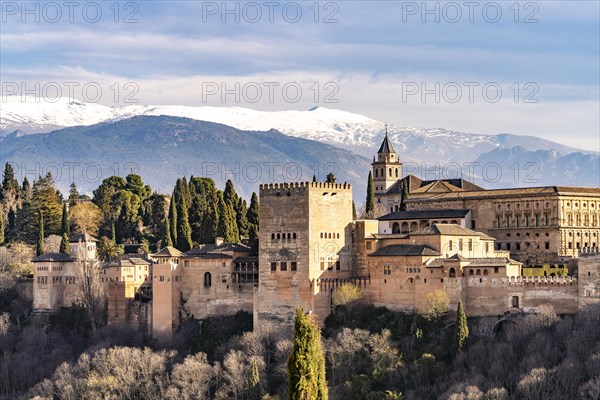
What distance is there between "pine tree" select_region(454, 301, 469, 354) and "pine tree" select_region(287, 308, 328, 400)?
10588 mm

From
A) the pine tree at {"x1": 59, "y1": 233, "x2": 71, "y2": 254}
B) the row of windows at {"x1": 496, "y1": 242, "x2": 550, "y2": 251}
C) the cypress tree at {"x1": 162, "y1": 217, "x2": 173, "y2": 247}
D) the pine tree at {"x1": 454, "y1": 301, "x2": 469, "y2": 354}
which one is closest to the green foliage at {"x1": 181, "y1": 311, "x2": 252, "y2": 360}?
the pine tree at {"x1": 454, "y1": 301, "x2": 469, "y2": 354}

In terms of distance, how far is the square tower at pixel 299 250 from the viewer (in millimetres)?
66812

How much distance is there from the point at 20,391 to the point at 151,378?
8.83 m

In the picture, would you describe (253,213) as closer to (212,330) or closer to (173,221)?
(173,221)

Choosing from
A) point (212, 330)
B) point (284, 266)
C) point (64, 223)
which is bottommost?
point (212, 330)

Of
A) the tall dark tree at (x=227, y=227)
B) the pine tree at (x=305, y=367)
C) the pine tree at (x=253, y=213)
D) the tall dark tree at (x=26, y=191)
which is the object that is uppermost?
the tall dark tree at (x=26, y=191)

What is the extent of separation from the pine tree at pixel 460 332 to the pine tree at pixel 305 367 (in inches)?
417

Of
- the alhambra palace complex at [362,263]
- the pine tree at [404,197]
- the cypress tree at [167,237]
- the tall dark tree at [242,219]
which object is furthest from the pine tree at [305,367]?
the cypress tree at [167,237]

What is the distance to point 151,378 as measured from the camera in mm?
66562

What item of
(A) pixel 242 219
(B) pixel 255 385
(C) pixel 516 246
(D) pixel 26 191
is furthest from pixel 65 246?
(C) pixel 516 246

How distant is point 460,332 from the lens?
2406 inches

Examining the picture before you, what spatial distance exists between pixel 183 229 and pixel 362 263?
19451 mm

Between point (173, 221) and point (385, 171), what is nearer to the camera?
point (173, 221)

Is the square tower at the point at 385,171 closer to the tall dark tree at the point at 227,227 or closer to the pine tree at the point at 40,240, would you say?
the tall dark tree at the point at 227,227
